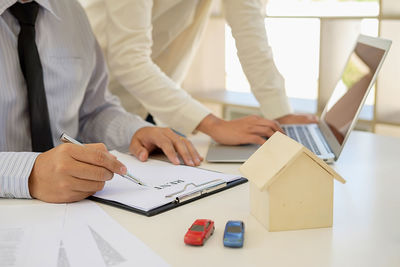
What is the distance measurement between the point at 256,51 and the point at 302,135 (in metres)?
0.41

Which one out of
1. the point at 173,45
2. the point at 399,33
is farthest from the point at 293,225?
the point at 399,33

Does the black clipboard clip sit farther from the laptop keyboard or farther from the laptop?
the laptop keyboard

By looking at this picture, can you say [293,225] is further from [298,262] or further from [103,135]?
[103,135]

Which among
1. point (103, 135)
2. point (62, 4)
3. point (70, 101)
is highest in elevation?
point (62, 4)

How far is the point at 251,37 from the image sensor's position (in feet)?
6.04

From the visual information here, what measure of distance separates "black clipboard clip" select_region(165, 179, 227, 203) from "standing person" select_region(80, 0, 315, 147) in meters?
0.39

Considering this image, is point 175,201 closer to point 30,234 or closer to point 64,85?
point 30,234

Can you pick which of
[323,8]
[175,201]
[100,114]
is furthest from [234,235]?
[323,8]

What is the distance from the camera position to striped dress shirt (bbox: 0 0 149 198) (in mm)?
1354

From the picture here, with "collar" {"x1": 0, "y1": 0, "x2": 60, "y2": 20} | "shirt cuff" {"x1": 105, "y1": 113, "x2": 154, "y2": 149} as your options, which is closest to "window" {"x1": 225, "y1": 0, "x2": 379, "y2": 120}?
"shirt cuff" {"x1": 105, "y1": 113, "x2": 154, "y2": 149}

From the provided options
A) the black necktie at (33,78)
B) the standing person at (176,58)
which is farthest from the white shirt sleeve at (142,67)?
the black necktie at (33,78)

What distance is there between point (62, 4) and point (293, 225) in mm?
939

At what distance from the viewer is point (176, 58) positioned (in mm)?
2033

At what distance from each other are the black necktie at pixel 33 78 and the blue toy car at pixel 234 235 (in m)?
0.66
